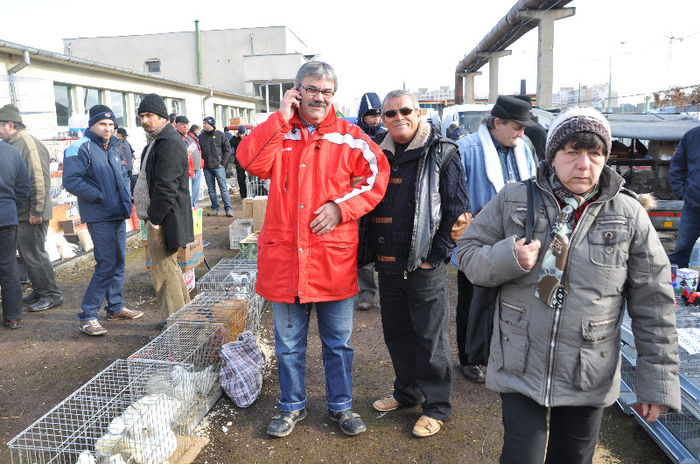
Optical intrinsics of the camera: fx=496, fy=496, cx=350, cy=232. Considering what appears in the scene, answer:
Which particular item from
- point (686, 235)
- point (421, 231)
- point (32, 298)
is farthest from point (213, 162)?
point (421, 231)

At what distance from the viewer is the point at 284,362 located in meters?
3.17

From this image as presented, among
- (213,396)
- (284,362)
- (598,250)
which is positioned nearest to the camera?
(598,250)

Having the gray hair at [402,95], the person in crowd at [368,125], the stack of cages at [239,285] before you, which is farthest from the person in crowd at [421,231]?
the person in crowd at [368,125]

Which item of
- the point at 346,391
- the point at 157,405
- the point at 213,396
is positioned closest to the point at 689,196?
the point at 346,391

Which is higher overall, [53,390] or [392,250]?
[392,250]

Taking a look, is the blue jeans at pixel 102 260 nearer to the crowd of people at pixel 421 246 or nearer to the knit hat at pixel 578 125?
the crowd of people at pixel 421 246

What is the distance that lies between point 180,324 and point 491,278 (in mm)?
2978

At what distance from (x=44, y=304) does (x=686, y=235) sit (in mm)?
7482

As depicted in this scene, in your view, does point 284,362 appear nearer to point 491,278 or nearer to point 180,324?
point 180,324

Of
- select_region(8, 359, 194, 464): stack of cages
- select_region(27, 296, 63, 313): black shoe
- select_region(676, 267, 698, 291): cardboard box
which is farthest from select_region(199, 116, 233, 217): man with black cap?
select_region(676, 267, 698, 291): cardboard box

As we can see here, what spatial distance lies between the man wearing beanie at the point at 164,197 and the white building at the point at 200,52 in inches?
Answer: 1189

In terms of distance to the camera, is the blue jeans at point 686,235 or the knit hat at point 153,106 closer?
the knit hat at point 153,106

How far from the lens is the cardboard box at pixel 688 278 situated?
4.27 m

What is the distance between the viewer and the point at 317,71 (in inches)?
114
